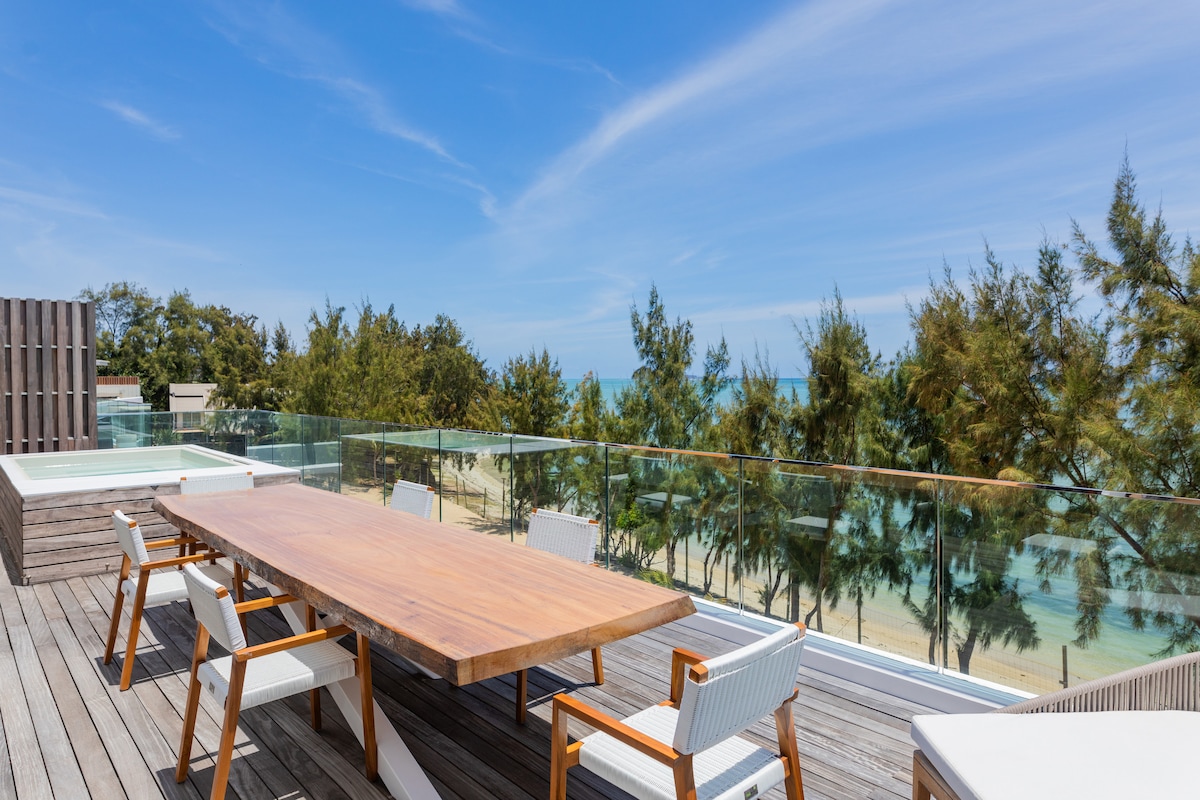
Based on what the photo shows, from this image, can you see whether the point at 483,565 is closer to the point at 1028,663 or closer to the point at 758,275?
the point at 1028,663

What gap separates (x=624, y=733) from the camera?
1618mm

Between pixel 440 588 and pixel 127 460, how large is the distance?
24.8 ft

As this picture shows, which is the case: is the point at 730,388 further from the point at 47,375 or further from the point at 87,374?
the point at 47,375

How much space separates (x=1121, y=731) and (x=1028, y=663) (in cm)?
155

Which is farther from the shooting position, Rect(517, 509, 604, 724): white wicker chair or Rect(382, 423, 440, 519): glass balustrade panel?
Rect(382, 423, 440, 519): glass balustrade panel

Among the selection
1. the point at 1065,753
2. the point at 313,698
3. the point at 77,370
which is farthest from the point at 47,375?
the point at 1065,753

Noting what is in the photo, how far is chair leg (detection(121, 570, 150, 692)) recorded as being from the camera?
3.08 meters

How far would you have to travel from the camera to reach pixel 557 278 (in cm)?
4516

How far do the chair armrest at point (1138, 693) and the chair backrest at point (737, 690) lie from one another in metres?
0.67

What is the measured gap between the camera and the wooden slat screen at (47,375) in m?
8.57

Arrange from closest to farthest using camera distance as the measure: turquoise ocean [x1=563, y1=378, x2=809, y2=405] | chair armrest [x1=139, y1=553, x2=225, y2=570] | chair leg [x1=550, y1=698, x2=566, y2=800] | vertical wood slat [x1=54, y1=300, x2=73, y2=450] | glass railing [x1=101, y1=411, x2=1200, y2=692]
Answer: chair leg [x1=550, y1=698, x2=566, y2=800], glass railing [x1=101, y1=411, x2=1200, y2=692], chair armrest [x1=139, y1=553, x2=225, y2=570], vertical wood slat [x1=54, y1=300, x2=73, y2=450], turquoise ocean [x1=563, y1=378, x2=809, y2=405]

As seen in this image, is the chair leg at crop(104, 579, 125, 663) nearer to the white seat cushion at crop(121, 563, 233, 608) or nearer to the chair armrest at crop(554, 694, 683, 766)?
the white seat cushion at crop(121, 563, 233, 608)

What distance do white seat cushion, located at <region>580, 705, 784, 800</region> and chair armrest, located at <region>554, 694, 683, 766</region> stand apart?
8 cm

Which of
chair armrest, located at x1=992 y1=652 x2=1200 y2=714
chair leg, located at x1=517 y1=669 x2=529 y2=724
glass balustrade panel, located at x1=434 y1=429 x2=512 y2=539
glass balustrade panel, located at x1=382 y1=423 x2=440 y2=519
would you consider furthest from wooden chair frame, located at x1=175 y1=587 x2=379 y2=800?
glass balustrade panel, located at x1=382 y1=423 x2=440 y2=519
